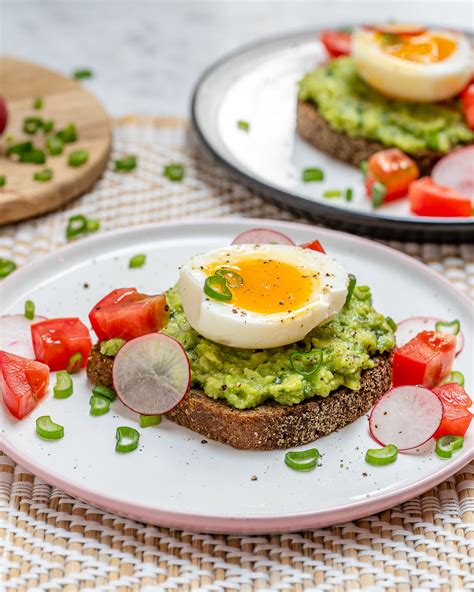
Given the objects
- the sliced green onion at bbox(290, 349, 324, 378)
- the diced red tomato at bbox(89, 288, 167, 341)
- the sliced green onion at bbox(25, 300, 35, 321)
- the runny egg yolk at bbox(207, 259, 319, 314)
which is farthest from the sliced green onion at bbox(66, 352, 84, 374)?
the sliced green onion at bbox(290, 349, 324, 378)

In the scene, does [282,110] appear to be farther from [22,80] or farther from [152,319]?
[152,319]

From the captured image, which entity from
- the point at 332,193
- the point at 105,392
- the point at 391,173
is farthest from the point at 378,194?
the point at 105,392

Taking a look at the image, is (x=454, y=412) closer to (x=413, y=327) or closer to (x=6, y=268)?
(x=413, y=327)

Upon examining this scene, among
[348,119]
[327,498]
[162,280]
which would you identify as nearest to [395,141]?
[348,119]

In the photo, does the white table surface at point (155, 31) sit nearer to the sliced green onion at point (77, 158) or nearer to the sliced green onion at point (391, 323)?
the sliced green onion at point (77, 158)

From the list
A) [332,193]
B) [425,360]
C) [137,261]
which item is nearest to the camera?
[425,360]

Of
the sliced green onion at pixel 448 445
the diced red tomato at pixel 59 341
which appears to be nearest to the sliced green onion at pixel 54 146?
the diced red tomato at pixel 59 341

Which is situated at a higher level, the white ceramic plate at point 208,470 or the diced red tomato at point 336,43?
the white ceramic plate at point 208,470
